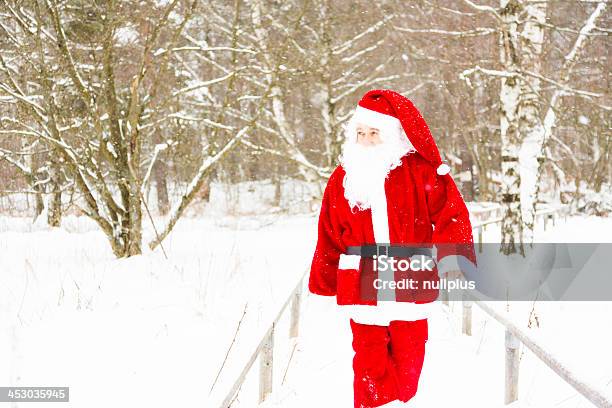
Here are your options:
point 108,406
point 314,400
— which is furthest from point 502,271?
point 108,406

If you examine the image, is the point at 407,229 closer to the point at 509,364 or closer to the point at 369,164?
the point at 369,164

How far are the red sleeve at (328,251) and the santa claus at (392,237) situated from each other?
0.02 m

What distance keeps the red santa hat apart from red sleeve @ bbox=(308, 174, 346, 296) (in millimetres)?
439

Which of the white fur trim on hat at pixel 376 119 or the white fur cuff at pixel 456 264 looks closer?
the white fur cuff at pixel 456 264

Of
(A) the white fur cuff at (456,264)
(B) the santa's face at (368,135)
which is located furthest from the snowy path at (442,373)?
(B) the santa's face at (368,135)

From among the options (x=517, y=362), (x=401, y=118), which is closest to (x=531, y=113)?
(x=517, y=362)

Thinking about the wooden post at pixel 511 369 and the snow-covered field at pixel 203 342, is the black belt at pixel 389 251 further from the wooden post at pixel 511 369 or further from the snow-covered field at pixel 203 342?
the wooden post at pixel 511 369

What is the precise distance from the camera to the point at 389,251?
112 inches

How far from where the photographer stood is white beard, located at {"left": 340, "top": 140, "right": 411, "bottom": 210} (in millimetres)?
2893

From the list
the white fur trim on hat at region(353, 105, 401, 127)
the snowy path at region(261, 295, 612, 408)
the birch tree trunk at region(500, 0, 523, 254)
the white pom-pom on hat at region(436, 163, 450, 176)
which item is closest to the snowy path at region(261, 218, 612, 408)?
the snowy path at region(261, 295, 612, 408)

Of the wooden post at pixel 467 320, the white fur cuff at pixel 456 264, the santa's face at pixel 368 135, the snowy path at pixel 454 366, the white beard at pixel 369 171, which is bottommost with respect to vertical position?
the snowy path at pixel 454 366

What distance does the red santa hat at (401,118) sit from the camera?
2875mm

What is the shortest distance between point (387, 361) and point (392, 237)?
685mm

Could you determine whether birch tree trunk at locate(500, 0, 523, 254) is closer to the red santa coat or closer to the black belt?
the red santa coat
